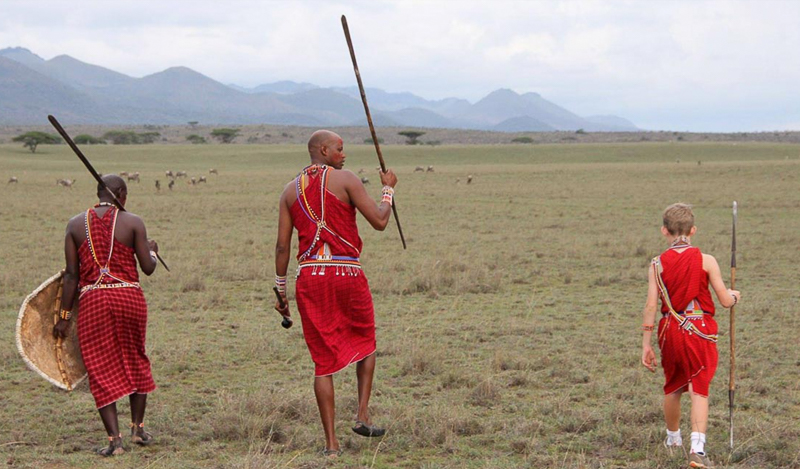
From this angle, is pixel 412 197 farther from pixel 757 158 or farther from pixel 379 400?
pixel 757 158

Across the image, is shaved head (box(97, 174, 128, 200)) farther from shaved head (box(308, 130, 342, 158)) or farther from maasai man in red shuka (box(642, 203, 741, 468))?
maasai man in red shuka (box(642, 203, 741, 468))

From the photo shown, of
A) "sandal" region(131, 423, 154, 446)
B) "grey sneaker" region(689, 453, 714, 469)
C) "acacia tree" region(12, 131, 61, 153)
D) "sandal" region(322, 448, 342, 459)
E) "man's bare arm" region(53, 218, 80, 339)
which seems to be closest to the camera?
"grey sneaker" region(689, 453, 714, 469)

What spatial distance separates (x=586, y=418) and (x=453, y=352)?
2.65 meters

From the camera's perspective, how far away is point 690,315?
542cm

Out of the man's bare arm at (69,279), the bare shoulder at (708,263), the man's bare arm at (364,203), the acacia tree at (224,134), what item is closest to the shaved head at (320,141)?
the man's bare arm at (364,203)

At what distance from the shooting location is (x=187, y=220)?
24297 millimetres

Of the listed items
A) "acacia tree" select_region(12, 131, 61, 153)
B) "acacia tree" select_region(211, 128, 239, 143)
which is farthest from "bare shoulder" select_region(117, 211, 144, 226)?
"acacia tree" select_region(211, 128, 239, 143)

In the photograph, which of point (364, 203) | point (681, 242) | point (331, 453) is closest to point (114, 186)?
point (364, 203)

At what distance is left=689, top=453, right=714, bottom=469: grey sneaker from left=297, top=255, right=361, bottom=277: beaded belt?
8.04 feet

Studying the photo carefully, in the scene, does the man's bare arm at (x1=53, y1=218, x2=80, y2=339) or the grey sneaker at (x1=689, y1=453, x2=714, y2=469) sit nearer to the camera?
the grey sneaker at (x1=689, y1=453, x2=714, y2=469)

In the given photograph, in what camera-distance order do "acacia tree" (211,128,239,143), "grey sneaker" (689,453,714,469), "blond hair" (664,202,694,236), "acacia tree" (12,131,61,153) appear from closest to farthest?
"grey sneaker" (689,453,714,469) → "blond hair" (664,202,694,236) → "acacia tree" (12,131,61,153) → "acacia tree" (211,128,239,143)

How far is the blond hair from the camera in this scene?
5.37 m

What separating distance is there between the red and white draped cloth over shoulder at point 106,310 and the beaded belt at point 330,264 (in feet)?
3.85

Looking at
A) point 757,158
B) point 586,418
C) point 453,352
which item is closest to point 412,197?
point 453,352
